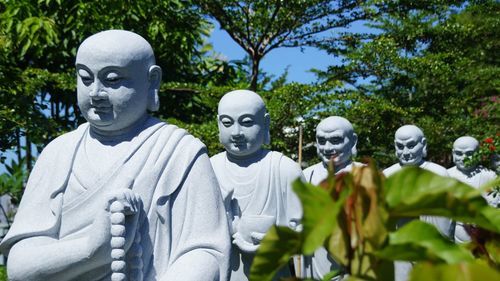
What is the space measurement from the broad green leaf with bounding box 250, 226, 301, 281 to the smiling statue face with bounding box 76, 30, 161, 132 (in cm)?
299

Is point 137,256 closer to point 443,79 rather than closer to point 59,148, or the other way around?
point 59,148

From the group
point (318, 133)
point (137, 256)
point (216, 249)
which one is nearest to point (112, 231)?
point (137, 256)

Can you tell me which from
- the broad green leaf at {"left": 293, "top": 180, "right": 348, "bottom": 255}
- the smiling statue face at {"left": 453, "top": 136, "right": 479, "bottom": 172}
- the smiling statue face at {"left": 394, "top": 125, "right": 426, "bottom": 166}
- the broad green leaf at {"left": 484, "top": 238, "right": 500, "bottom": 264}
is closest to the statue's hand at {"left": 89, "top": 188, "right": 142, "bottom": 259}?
the broad green leaf at {"left": 484, "top": 238, "right": 500, "bottom": 264}

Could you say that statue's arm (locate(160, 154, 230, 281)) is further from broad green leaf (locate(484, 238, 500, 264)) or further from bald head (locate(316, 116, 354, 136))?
bald head (locate(316, 116, 354, 136))

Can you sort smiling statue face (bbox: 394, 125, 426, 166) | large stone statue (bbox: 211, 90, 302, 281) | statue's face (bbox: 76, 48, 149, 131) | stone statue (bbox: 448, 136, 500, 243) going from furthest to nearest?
1. stone statue (bbox: 448, 136, 500, 243)
2. smiling statue face (bbox: 394, 125, 426, 166)
3. large stone statue (bbox: 211, 90, 302, 281)
4. statue's face (bbox: 76, 48, 149, 131)

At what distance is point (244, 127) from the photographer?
752cm

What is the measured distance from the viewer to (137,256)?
3.97 meters

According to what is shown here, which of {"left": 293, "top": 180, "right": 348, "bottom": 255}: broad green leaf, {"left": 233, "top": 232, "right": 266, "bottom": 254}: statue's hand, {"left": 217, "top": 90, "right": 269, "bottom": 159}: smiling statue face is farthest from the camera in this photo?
{"left": 217, "top": 90, "right": 269, "bottom": 159}: smiling statue face

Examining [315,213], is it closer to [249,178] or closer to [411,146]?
[249,178]

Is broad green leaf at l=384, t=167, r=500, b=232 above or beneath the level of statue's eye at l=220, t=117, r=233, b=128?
above

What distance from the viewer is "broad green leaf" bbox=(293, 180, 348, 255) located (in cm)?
115

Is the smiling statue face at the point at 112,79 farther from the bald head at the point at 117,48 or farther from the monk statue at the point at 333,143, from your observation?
the monk statue at the point at 333,143

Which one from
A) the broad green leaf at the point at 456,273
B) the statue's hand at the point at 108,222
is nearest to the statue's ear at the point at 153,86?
the statue's hand at the point at 108,222

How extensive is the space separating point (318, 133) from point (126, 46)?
5.79 meters
